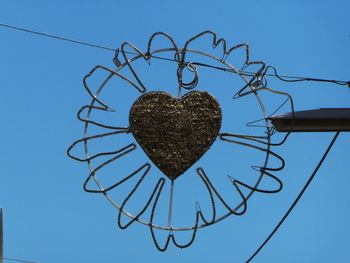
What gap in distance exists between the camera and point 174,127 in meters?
4.48

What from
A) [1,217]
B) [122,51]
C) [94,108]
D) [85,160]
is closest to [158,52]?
[122,51]

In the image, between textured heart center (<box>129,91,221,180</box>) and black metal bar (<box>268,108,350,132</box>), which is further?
black metal bar (<box>268,108,350,132</box>)

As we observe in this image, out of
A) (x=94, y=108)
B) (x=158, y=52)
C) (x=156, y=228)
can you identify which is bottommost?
(x=156, y=228)

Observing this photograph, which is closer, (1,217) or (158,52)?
(158,52)

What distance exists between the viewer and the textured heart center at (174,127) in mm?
4492

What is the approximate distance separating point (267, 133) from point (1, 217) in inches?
91.5

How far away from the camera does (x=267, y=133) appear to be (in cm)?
453

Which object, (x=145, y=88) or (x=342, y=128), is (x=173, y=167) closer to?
(x=145, y=88)

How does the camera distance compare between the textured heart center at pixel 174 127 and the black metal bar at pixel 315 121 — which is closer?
the textured heart center at pixel 174 127

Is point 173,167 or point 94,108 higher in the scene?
point 94,108

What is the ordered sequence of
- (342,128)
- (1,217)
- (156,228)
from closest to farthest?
(156,228) < (342,128) < (1,217)

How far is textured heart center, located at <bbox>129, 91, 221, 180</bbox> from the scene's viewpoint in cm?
449

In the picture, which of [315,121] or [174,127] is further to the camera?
[315,121]

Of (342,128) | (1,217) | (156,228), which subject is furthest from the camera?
(1,217)
